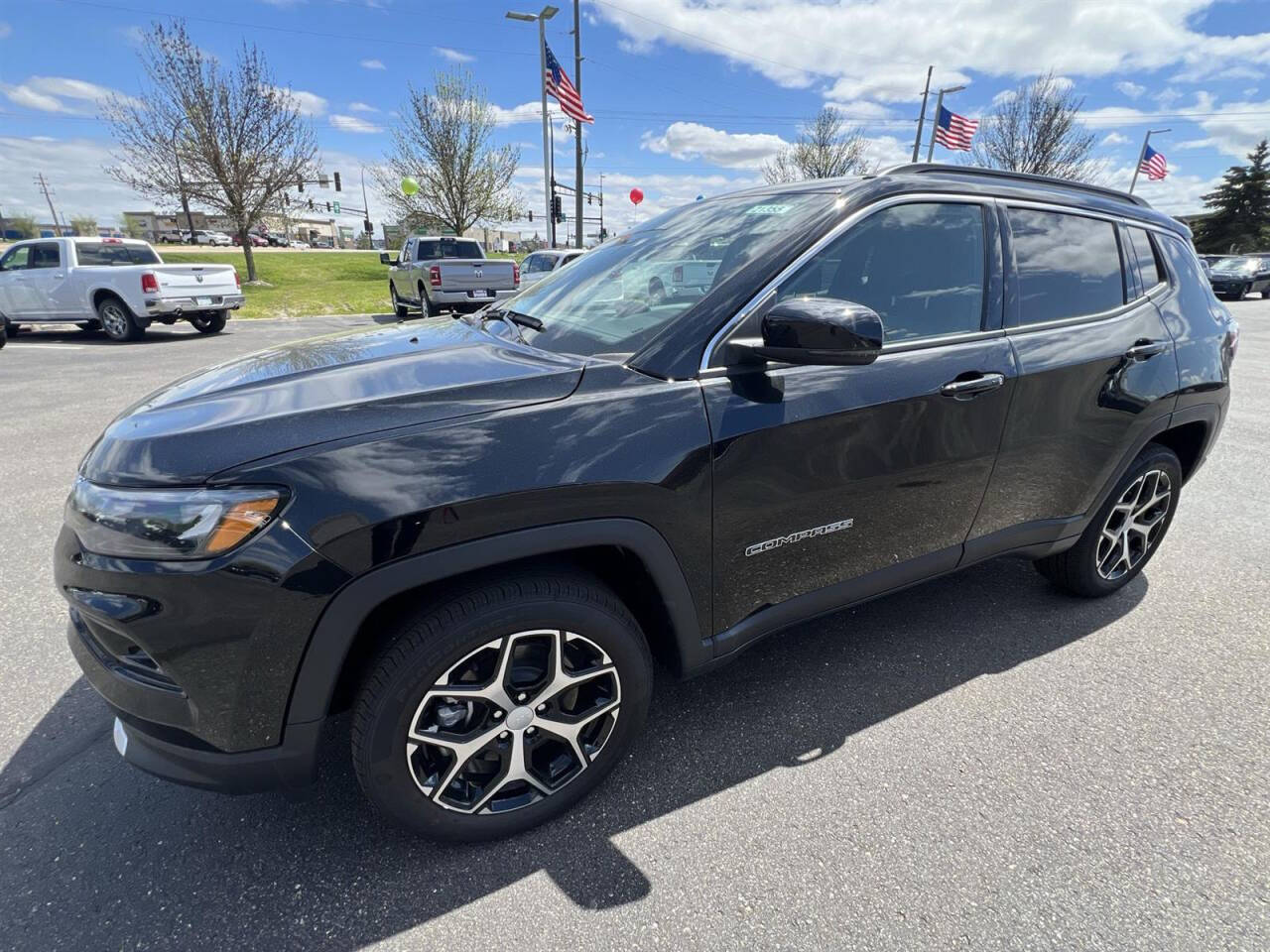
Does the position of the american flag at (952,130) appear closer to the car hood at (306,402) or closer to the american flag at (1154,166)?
the american flag at (1154,166)

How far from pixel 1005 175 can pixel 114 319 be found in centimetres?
1447

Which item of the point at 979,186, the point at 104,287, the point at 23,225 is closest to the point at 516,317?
the point at 979,186

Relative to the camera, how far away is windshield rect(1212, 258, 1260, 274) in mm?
24484

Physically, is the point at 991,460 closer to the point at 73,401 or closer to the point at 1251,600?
the point at 1251,600

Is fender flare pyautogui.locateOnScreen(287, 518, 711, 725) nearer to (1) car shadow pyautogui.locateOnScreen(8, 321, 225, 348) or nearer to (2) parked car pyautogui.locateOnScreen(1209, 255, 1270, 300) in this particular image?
(1) car shadow pyautogui.locateOnScreen(8, 321, 225, 348)

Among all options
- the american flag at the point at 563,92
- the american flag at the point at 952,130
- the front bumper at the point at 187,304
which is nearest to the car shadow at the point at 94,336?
the front bumper at the point at 187,304

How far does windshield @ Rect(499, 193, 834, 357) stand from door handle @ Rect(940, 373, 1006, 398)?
0.71m

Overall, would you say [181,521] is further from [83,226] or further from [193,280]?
[83,226]

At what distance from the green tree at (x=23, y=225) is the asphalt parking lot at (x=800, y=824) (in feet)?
386

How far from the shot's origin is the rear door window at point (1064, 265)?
255cm

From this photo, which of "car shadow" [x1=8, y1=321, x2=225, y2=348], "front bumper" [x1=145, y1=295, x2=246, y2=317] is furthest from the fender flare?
"car shadow" [x1=8, y1=321, x2=225, y2=348]

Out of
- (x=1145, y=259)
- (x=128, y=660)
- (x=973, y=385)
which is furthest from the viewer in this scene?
(x=1145, y=259)

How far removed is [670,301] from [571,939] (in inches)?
71.7

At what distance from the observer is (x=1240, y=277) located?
24219 mm
